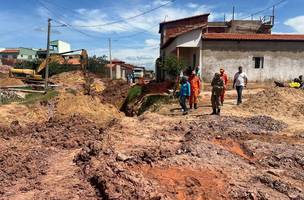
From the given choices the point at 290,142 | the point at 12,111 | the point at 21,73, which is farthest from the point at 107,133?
the point at 21,73

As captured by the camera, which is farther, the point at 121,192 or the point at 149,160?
the point at 149,160

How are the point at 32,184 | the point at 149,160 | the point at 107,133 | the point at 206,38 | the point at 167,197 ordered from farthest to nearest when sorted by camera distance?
1. the point at 206,38
2. the point at 107,133
3. the point at 149,160
4. the point at 32,184
5. the point at 167,197

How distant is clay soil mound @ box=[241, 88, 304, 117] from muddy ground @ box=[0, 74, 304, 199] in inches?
69.5

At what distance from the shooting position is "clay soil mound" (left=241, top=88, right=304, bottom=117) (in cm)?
1566

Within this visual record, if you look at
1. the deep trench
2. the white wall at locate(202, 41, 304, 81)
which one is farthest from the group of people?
the white wall at locate(202, 41, 304, 81)

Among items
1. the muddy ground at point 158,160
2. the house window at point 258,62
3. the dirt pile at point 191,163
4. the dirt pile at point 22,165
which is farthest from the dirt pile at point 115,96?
the dirt pile at point 22,165

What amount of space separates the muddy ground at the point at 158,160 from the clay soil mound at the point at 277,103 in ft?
5.79

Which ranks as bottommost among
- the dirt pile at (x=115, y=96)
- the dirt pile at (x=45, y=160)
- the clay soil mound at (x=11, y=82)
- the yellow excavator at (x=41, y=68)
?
the dirt pile at (x=45, y=160)

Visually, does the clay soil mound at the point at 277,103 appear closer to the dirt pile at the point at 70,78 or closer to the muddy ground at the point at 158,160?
the muddy ground at the point at 158,160

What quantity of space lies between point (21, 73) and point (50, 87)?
6674mm

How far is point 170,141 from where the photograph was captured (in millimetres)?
10453

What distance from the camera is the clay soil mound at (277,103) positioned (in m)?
15.7

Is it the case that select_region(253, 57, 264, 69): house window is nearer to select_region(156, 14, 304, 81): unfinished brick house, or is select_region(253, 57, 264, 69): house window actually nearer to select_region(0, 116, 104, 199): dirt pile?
select_region(156, 14, 304, 81): unfinished brick house

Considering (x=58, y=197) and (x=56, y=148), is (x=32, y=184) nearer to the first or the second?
(x=58, y=197)
